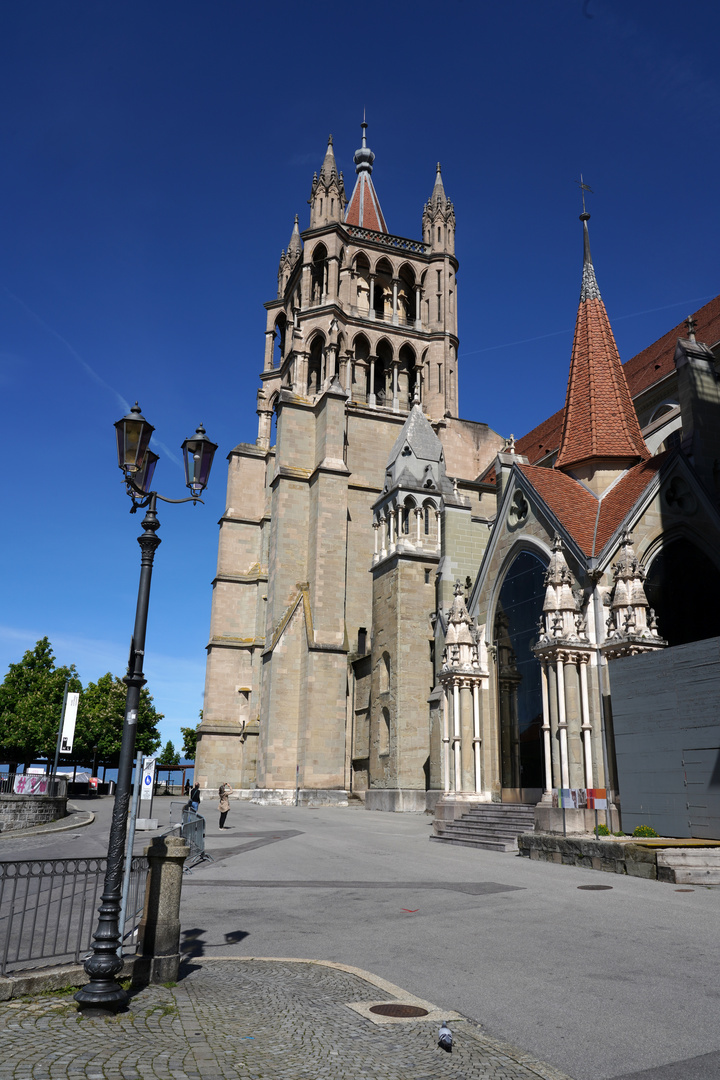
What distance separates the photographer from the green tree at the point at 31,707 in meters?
54.9

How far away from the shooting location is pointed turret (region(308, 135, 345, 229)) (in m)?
51.5

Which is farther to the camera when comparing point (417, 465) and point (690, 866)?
point (417, 465)

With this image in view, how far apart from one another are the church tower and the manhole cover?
103 feet

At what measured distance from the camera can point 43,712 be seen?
55875 millimetres

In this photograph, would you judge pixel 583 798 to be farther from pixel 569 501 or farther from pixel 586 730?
pixel 569 501

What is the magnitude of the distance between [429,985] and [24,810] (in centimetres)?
2458

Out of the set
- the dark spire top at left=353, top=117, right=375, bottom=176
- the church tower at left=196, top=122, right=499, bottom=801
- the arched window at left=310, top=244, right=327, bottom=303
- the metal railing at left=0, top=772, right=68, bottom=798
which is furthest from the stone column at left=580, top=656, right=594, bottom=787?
the dark spire top at left=353, top=117, right=375, bottom=176

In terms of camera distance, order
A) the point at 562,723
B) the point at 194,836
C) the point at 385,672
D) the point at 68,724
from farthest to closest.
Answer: the point at 68,724
the point at 385,672
the point at 562,723
the point at 194,836

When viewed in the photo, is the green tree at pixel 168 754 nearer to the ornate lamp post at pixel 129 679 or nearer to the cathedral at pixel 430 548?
the cathedral at pixel 430 548

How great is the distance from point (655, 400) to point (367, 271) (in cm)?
2668

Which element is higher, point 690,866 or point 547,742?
point 547,742

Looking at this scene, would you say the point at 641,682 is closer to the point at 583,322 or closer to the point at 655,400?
the point at 583,322

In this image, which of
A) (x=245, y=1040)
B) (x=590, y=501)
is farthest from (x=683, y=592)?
(x=245, y=1040)

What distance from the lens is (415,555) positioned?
34312mm
